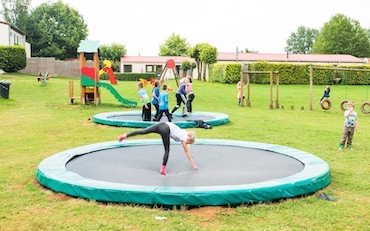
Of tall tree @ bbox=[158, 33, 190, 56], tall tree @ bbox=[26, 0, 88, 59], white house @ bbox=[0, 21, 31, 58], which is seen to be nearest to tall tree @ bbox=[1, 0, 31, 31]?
tall tree @ bbox=[26, 0, 88, 59]

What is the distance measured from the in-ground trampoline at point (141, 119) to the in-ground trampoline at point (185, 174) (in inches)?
122

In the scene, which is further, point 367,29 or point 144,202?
point 367,29

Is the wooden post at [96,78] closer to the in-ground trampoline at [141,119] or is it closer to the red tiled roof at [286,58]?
the in-ground trampoline at [141,119]

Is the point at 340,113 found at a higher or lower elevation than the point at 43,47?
lower

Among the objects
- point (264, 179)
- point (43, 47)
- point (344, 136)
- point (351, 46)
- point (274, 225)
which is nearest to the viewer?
point (274, 225)

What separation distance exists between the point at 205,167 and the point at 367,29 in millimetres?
91288

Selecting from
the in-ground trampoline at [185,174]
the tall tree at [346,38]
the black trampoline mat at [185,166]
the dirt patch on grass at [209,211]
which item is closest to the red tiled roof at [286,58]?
the tall tree at [346,38]

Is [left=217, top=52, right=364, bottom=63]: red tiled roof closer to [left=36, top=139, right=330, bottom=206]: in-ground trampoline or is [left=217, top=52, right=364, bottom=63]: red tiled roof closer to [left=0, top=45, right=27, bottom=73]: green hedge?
[left=0, top=45, right=27, bottom=73]: green hedge

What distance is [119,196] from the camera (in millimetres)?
4551

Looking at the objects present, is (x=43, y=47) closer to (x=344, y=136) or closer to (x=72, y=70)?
(x=72, y=70)

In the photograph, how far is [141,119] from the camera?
39.7ft

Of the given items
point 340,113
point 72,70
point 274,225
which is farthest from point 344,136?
point 72,70

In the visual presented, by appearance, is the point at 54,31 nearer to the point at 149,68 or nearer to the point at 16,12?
the point at 16,12

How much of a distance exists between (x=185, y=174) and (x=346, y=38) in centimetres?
6068
